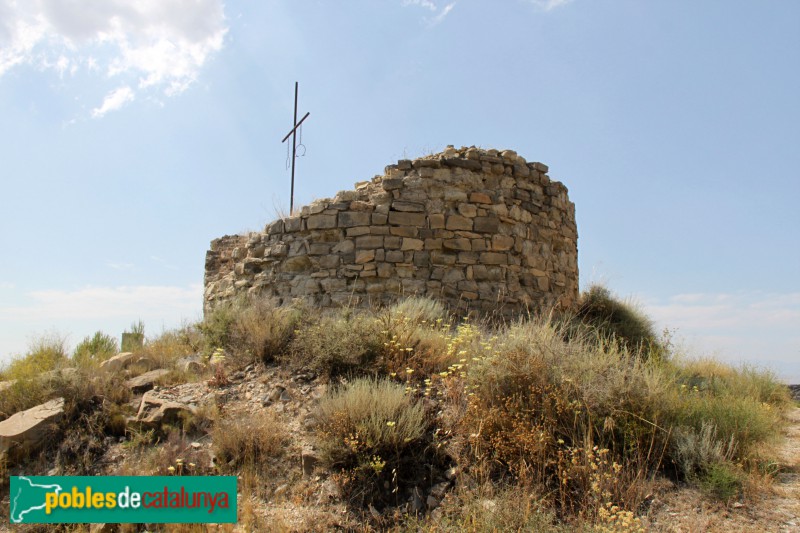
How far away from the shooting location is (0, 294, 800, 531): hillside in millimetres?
3484

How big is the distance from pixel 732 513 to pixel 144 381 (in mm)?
5471

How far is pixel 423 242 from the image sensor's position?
7.41m

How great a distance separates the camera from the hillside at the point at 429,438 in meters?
3.48

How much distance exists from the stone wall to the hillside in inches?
67.9

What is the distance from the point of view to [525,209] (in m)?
8.16

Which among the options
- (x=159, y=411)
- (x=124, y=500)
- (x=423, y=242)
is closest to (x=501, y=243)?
(x=423, y=242)

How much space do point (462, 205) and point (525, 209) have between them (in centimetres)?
123

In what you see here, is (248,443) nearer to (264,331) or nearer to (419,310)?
(264,331)

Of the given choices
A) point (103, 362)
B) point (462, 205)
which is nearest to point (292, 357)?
point (103, 362)

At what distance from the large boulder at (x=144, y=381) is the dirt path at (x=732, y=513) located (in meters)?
Result: 4.87

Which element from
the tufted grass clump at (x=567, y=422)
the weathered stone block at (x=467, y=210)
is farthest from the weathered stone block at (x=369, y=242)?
the tufted grass clump at (x=567, y=422)

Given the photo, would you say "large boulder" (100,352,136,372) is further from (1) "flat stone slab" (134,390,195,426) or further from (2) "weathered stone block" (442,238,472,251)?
(2) "weathered stone block" (442,238,472,251)

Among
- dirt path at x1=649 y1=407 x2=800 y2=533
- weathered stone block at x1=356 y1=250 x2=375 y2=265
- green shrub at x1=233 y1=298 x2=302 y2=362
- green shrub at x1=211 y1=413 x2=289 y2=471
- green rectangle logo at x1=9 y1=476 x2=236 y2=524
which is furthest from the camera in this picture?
weathered stone block at x1=356 y1=250 x2=375 y2=265

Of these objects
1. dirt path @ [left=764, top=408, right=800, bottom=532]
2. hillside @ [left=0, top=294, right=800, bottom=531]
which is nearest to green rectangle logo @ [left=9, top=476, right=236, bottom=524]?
hillside @ [left=0, top=294, right=800, bottom=531]
